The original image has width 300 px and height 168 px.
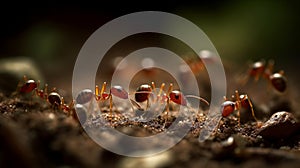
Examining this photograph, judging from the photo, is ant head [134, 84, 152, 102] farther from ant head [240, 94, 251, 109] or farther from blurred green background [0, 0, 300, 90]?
blurred green background [0, 0, 300, 90]

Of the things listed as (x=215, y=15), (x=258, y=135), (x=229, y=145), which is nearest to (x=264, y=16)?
(x=215, y=15)

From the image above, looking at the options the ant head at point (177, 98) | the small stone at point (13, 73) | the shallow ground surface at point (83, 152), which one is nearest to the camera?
the shallow ground surface at point (83, 152)

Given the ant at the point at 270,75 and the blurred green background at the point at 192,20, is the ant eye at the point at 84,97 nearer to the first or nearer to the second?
the ant at the point at 270,75

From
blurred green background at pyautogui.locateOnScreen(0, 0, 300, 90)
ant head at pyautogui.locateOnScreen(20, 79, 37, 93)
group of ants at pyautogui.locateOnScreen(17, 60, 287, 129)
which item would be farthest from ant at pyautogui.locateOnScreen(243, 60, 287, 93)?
ant head at pyautogui.locateOnScreen(20, 79, 37, 93)

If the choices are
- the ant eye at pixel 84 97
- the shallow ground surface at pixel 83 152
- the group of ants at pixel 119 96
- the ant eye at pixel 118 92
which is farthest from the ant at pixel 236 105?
the ant eye at pixel 84 97

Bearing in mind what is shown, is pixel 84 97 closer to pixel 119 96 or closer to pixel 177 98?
pixel 119 96

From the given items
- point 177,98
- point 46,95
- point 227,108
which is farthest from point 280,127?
point 46,95
